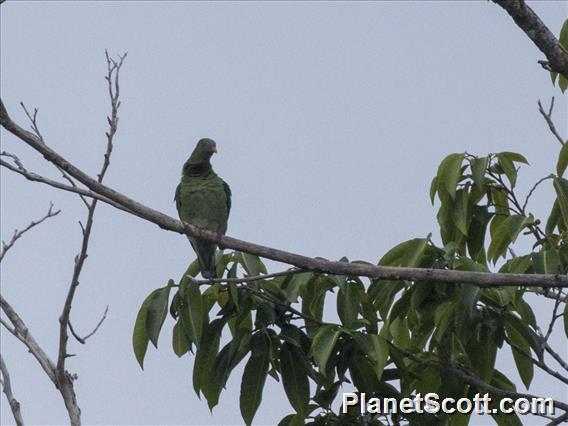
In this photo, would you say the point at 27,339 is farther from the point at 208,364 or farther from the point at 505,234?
the point at 505,234

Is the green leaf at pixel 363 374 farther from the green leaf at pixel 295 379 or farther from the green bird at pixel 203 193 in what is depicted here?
the green bird at pixel 203 193

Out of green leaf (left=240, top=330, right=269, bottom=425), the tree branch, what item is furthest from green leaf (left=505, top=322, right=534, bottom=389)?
the tree branch

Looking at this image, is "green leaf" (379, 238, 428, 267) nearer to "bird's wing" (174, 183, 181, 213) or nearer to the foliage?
the foliage

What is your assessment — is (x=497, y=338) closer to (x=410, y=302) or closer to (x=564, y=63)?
(x=410, y=302)

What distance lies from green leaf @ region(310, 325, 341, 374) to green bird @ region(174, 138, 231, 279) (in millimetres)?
2973

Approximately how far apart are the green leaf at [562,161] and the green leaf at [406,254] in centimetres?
80

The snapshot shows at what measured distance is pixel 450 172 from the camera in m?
4.90

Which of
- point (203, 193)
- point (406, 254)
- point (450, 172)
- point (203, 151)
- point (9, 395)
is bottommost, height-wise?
point (9, 395)

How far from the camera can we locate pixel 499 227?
4.89 meters

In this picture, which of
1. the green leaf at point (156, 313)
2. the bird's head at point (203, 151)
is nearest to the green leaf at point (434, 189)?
the green leaf at point (156, 313)

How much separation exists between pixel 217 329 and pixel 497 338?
130 cm

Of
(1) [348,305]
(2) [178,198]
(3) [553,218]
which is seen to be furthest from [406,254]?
(2) [178,198]

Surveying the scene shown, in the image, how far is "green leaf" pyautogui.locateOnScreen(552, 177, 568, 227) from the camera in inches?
187

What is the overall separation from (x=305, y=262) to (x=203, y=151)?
3.69 metres
